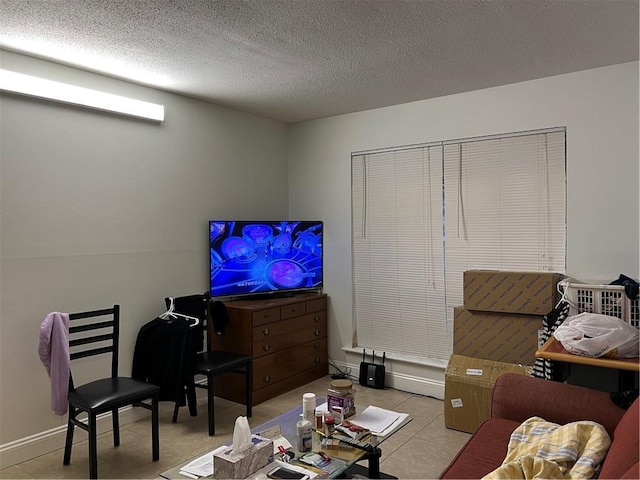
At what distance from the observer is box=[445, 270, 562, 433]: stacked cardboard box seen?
3.13 m

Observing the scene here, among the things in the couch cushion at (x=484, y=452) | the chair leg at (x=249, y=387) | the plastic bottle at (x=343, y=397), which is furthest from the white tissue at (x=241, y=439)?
the chair leg at (x=249, y=387)

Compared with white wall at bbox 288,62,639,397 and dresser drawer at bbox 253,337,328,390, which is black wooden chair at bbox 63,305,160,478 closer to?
dresser drawer at bbox 253,337,328,390

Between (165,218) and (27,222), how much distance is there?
3.22ft

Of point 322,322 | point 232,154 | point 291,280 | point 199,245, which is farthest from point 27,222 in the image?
point 322,322

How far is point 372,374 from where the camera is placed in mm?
A: 4109

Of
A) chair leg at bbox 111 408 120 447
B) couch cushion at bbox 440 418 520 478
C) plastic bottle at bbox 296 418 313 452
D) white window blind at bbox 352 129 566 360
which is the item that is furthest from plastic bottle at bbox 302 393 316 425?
white window blind at bbox 352 129 566 360

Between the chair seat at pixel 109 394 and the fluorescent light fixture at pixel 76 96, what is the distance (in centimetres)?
181

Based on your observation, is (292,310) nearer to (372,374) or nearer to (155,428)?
(372,374)

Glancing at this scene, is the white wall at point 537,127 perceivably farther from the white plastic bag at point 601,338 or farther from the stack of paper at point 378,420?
the stack of paper at point 378,420

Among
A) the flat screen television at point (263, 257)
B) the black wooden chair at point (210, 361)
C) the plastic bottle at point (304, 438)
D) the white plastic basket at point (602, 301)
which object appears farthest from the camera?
the flat screen television at point (263, 257)

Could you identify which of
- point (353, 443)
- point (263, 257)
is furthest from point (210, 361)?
point (353, 443)

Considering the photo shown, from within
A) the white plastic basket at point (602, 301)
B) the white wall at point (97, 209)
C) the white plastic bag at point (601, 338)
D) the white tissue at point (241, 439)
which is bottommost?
the white tissue at point (241, 439)

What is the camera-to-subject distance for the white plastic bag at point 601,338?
2.33 meters

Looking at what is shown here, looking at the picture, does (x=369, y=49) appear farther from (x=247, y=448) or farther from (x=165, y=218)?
(x=247, y=448)
